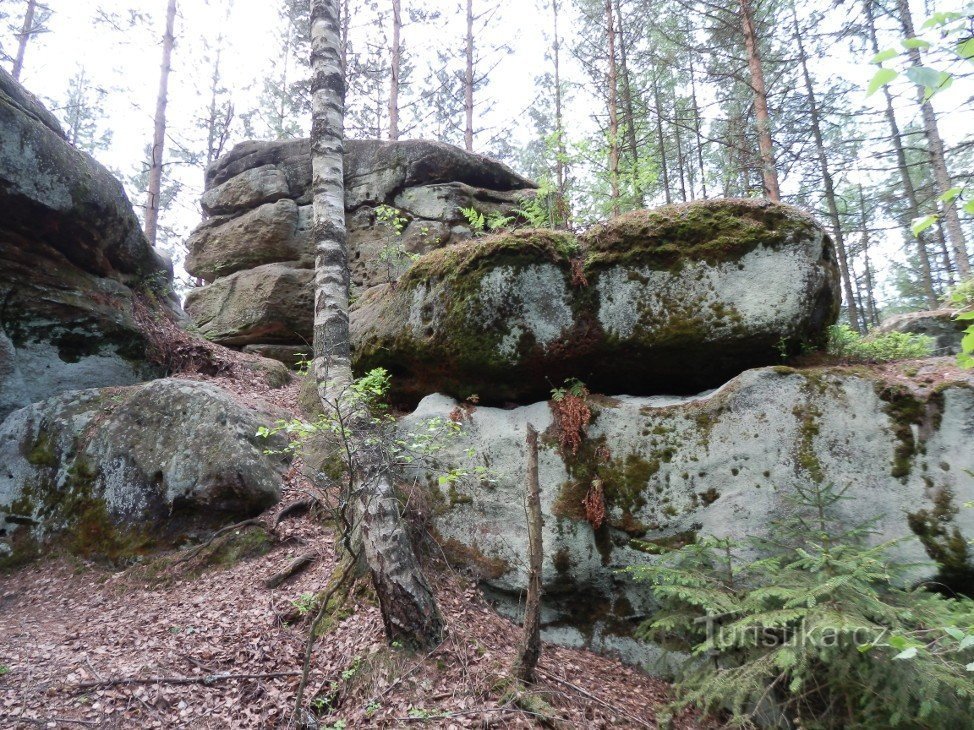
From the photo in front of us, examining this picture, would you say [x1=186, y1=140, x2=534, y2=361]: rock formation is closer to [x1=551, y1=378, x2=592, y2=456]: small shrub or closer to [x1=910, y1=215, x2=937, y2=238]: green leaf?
[x1=551, y1=378, x2=592, y2=456]: small shrub

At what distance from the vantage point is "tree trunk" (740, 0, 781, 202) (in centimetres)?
972

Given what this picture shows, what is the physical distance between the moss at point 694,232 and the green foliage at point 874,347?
4.14 ft

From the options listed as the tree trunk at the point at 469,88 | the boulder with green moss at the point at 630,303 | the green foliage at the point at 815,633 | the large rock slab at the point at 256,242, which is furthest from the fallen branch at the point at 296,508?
the tree trunk at the point at 469,88

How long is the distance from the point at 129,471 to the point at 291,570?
8.70ft

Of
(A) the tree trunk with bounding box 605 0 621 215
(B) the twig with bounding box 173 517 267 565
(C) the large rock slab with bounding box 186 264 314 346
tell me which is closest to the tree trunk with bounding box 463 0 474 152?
(A) the tree trunk with bounding box 605 0 621 215

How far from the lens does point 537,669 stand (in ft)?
14.5

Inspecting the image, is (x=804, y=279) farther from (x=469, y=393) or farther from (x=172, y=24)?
(x=172, y=24)

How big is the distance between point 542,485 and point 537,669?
1.86 metres

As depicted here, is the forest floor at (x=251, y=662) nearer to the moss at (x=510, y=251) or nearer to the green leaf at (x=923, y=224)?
the moss at (x=510, y=251)

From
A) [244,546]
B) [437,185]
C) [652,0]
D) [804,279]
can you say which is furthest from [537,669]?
[652,0]

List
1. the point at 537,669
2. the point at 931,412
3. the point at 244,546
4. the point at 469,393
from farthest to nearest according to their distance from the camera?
1. the point at 469,393
2. the point at 244,546
3. the point at 931,412
4. the point at 537,669

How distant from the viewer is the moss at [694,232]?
5.73 m

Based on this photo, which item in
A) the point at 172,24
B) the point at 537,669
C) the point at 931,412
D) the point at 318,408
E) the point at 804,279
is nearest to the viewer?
the point at 537,669

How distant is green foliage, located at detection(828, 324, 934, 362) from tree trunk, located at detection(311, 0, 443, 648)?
16.6 feet
